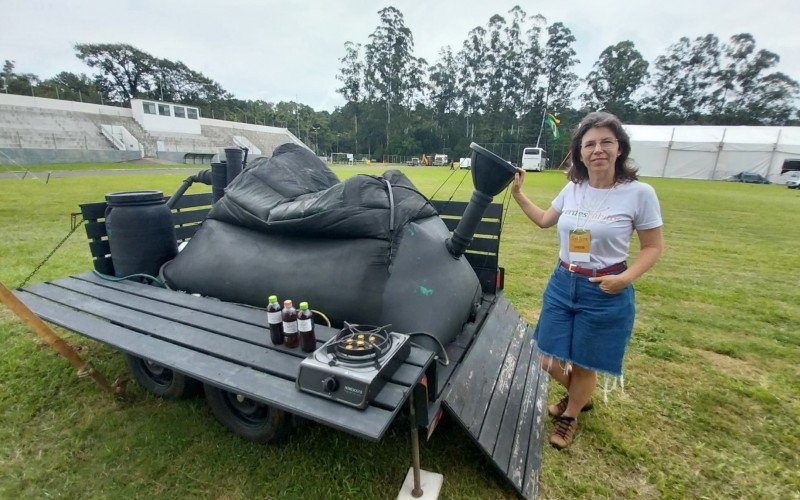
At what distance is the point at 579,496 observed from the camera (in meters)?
1.88

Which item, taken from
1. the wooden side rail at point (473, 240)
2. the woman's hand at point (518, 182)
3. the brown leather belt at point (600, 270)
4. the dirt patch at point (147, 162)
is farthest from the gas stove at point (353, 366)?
the dirt patch at point (147, 162)

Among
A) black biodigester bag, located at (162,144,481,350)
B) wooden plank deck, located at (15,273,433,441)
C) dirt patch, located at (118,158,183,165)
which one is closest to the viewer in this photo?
wooden plank deck, located at (15,273,433,441)

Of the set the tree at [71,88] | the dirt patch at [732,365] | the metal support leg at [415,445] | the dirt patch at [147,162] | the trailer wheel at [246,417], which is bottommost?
the dirt patch at [147,162]

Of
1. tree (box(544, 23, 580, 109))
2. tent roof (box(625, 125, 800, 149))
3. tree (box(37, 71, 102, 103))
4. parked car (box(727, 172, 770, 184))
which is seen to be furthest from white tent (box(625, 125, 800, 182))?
tree (box(37, 71, 102, 103))

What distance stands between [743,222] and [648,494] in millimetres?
10910

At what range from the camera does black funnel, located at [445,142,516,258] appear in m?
2.08

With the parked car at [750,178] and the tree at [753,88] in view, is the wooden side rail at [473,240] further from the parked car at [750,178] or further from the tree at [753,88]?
the tree at [753,88]

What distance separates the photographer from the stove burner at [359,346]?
5.20ft

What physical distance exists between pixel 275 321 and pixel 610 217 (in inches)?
68.9

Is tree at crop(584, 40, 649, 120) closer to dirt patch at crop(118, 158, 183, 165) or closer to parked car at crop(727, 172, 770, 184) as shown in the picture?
parked car at crop(727, 172, 770, 184)

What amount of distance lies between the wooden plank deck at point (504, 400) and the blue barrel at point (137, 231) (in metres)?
2.72

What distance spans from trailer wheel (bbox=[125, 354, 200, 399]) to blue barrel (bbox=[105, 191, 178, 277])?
873 mm

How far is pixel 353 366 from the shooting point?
156cm

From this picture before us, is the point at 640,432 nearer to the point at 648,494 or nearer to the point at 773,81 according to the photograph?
the point at 648,494
